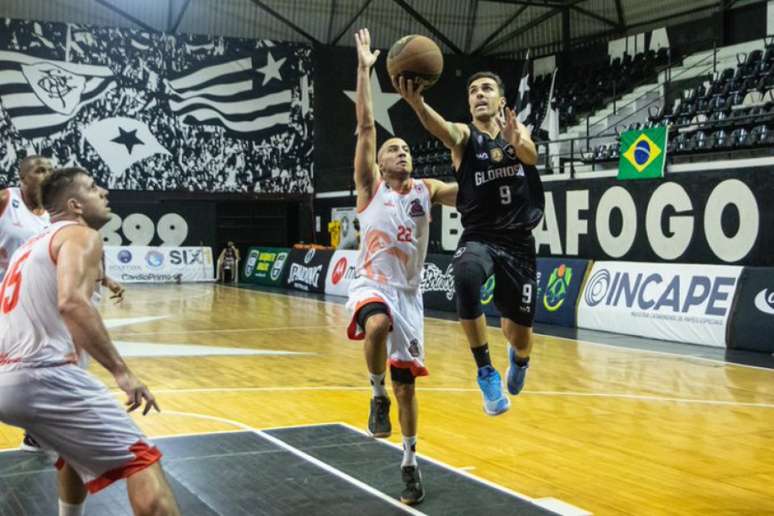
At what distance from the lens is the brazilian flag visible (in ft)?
49.0

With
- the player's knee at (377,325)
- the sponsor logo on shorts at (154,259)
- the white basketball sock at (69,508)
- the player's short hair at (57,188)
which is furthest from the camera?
the sponsor logo on shorts at (154,259)

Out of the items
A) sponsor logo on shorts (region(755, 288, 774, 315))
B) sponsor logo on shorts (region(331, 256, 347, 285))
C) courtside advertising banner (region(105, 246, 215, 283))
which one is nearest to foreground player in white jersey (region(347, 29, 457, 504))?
sponsor logo on shorts (region(755, 288, 774, 315))

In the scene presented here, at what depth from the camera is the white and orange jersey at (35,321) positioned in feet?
11.6

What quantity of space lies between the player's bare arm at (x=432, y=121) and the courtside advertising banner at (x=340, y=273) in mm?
14718

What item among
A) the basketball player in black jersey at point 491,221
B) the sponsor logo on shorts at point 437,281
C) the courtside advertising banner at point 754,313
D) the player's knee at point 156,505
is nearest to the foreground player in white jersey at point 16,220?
the basketball player in black jersey at point 491,221

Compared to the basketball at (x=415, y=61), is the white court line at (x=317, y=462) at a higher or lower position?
lower

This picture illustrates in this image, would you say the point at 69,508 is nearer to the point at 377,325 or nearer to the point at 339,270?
the point at 377,325

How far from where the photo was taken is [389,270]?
5.96 metres

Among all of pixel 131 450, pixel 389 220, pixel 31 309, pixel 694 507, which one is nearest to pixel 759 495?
pixel 694 507

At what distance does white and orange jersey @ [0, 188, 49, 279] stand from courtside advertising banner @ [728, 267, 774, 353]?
8574 millimetres

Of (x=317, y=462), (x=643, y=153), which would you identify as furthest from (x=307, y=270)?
(x=317, y=462)

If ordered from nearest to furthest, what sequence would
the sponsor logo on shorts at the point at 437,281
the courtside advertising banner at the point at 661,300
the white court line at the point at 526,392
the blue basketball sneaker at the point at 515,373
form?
the blue basketball sneaker at the point at 515,373 → the white court line at the point at 526,392 → the courtside advertising banner at the point at 661,300 → the sponsor logo on shorts at the point at 437,281

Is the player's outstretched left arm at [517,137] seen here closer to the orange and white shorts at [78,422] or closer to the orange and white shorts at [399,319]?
the orange and white shorts at [399,319]

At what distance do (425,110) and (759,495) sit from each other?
2.99 m
